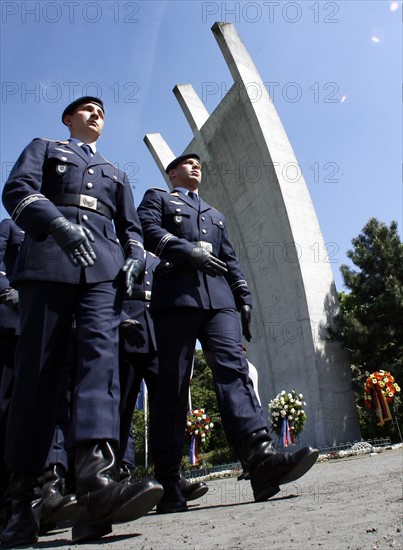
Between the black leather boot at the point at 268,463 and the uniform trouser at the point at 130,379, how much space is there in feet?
4.29

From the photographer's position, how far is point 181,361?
10.7 ft

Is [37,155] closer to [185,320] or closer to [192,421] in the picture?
[185,320]

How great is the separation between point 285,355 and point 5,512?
15012 mm

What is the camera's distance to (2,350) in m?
3.66

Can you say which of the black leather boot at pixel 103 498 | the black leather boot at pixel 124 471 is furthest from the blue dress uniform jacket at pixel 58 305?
the black leather boot at pixel 124 471

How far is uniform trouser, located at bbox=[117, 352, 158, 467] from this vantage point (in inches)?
159

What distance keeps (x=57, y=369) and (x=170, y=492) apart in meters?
1.29

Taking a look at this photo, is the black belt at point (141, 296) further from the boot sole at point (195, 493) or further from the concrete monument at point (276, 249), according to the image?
the concrete monument at point (276, 249)

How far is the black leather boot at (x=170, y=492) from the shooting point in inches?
119

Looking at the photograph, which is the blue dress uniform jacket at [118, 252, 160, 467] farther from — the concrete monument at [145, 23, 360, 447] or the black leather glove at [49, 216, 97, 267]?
A: the concrete monument at [145, 23, 360, 447]

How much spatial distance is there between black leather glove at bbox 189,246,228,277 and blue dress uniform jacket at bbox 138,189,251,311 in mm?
45

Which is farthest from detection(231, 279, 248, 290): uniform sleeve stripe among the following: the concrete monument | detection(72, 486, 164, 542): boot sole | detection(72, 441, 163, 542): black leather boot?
the concrete monument

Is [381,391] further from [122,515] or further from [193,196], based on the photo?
[122,515]

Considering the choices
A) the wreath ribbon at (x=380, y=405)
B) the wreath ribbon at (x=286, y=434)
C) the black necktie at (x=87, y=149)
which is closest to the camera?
the black necktie at (x=87, y=149)
